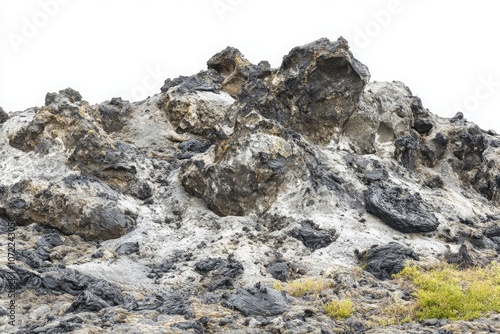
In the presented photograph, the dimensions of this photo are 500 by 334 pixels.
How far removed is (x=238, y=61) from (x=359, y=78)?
12564mm

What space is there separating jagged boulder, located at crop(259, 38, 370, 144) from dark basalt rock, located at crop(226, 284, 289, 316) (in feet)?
44.2

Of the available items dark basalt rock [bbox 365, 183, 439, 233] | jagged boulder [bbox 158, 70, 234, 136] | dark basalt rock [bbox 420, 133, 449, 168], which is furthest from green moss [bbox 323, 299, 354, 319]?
jagged boulder [bbox 158, 70, 234, 136]

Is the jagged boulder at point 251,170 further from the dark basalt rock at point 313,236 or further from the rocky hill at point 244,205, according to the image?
the dark basalt rock at point 313,236

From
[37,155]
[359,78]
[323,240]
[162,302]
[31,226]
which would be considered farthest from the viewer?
[359,78]

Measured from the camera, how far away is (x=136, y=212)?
70.4ft

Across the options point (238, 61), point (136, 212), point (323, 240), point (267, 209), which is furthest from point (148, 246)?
point (238, 61)

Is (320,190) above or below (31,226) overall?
above

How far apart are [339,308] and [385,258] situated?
4.98 m

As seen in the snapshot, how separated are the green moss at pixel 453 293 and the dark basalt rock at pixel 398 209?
3939 millimetres

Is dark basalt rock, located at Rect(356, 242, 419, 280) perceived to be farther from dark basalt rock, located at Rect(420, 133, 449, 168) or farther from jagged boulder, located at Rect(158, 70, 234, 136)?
jagged boulder, located at Rect(158, 70, 234, 136)

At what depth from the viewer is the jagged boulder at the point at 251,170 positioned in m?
21.2

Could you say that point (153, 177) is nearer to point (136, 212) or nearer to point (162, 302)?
point (136, 212)

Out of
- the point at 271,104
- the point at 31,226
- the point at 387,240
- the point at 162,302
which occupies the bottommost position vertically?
the point at 31,226

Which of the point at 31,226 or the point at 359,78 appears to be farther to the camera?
the point at 359,78
